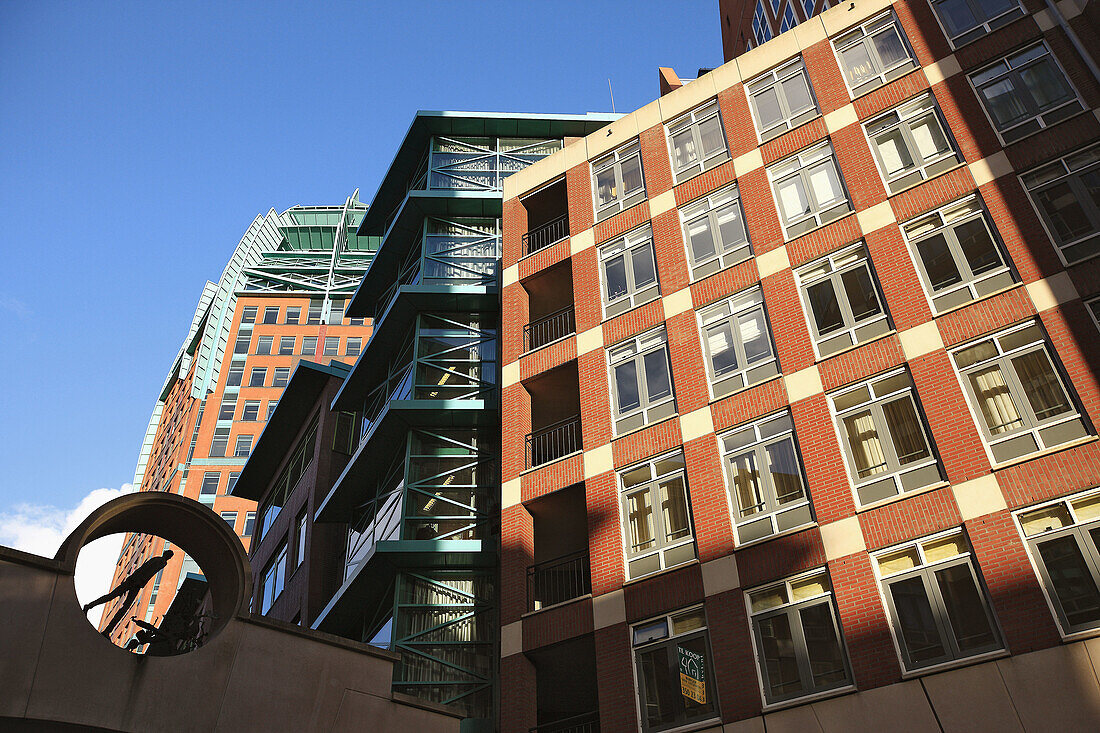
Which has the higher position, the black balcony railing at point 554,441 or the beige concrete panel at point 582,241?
the beige concrete panel at point 582,241

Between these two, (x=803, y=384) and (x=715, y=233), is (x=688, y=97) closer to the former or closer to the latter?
(x=715, y=233)

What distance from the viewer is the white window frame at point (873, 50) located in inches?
935

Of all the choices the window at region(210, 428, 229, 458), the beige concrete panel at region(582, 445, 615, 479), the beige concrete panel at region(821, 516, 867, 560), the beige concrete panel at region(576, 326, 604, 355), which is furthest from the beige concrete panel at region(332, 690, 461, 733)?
the window at region(210, 428, 229, 458)

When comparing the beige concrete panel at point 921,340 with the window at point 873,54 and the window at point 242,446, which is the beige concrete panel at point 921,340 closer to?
the window at point 873,54

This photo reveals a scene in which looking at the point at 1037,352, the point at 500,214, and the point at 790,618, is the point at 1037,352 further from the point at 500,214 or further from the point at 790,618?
the point at 500,214

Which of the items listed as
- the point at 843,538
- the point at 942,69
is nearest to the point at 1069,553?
the point at 843,538

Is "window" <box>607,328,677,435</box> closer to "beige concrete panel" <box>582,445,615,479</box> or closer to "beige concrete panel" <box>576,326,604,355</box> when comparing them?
"beige concrete panel" <box>576,326,604,355</box>

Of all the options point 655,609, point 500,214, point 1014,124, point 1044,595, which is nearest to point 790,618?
Result: point 655,609

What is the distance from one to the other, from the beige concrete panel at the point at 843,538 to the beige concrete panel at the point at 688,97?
46.0ft

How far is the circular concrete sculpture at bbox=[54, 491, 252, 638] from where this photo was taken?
15.7 metres

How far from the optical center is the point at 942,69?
75.1 feet

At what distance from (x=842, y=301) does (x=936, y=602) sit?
7.38 m

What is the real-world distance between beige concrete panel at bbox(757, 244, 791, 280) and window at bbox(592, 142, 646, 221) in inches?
203

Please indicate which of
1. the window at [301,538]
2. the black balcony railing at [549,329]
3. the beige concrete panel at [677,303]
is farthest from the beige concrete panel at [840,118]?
the window at [301,538]
